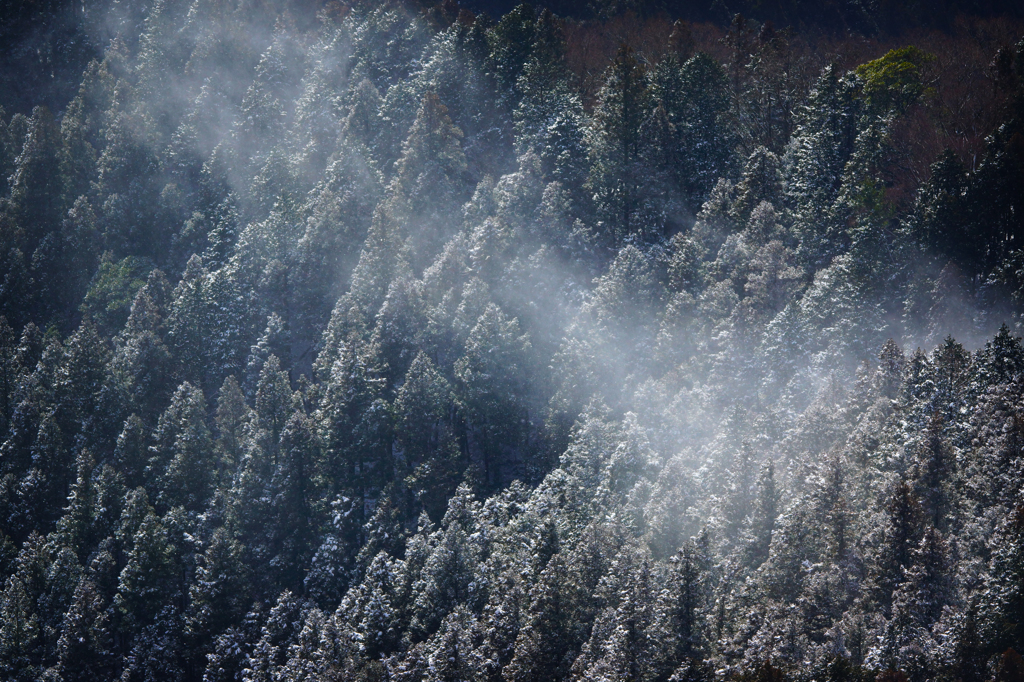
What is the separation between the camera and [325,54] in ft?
387

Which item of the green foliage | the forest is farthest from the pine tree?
the green foliage

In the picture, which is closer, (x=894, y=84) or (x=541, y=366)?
(x=541, y=366)

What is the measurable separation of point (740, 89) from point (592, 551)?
171 ft

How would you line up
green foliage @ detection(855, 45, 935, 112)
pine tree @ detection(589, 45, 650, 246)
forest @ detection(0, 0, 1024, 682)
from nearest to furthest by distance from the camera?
forest @ detection(0, 0, 1024, 682)
green foliage @ detection(855, 45, 935, 112)
pine tree @ detection(589, 45, 650, 246)

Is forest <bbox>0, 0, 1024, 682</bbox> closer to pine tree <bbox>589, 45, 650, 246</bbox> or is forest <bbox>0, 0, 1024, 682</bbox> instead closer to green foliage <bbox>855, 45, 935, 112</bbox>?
green foliage <bbox>855, 45, 935, 112</bbox>

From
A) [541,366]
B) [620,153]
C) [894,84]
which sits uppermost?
[894,84]

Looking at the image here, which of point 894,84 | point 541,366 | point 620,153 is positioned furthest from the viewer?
point 620,153

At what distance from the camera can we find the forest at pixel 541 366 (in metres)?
48.9

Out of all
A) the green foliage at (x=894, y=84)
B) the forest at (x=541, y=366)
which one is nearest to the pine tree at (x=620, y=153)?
the forest at (x=541, y=366)

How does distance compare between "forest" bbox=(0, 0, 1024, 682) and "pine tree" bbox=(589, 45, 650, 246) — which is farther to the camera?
"pine tree" bbox=(589, 45, 650, 246)

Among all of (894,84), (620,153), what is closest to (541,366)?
(620,153)

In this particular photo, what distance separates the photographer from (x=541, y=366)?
75625mm

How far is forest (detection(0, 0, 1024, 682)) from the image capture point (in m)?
48.9

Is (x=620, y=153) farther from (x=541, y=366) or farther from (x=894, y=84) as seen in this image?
(x=894, y=84)
